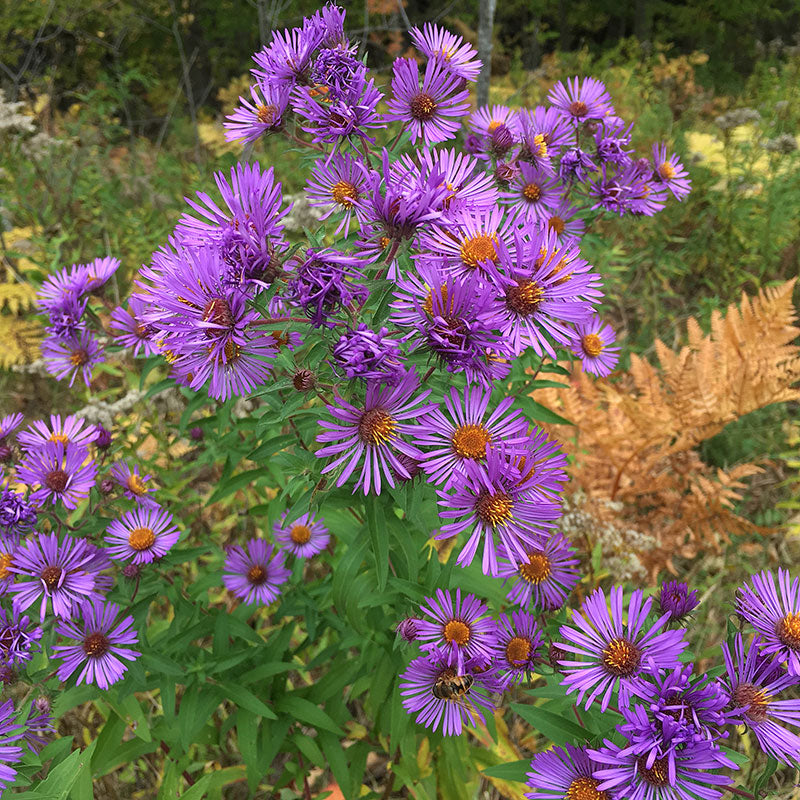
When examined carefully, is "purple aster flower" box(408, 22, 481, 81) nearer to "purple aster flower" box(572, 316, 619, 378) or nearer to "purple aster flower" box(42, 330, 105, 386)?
"purple aster flower" box(572, 316, 619, 378)

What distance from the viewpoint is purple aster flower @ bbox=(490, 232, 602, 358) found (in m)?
1.15

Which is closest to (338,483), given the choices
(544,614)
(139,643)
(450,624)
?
(450,624)

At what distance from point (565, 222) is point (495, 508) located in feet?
3.44

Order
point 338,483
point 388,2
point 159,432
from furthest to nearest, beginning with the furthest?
1. point 388,2
2. point 159,432
3. point 338,483

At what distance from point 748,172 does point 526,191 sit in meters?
3.74

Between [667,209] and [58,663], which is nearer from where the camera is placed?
[58,663]

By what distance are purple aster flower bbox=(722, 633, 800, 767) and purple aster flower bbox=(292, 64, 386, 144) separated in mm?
1250

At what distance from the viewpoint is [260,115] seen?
5.00 ft

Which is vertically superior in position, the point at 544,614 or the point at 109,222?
the point at 109,222

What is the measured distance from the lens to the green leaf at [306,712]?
72.8 inches

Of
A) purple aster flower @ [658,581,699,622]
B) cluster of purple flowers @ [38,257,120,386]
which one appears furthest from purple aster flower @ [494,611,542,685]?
cluster of purple flowers @ [38,257,120,386]

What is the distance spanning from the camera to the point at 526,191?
179 cm

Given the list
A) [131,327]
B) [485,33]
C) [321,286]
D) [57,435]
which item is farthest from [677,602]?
[485,33]

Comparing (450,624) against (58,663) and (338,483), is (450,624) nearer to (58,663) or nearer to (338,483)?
(338,483)
